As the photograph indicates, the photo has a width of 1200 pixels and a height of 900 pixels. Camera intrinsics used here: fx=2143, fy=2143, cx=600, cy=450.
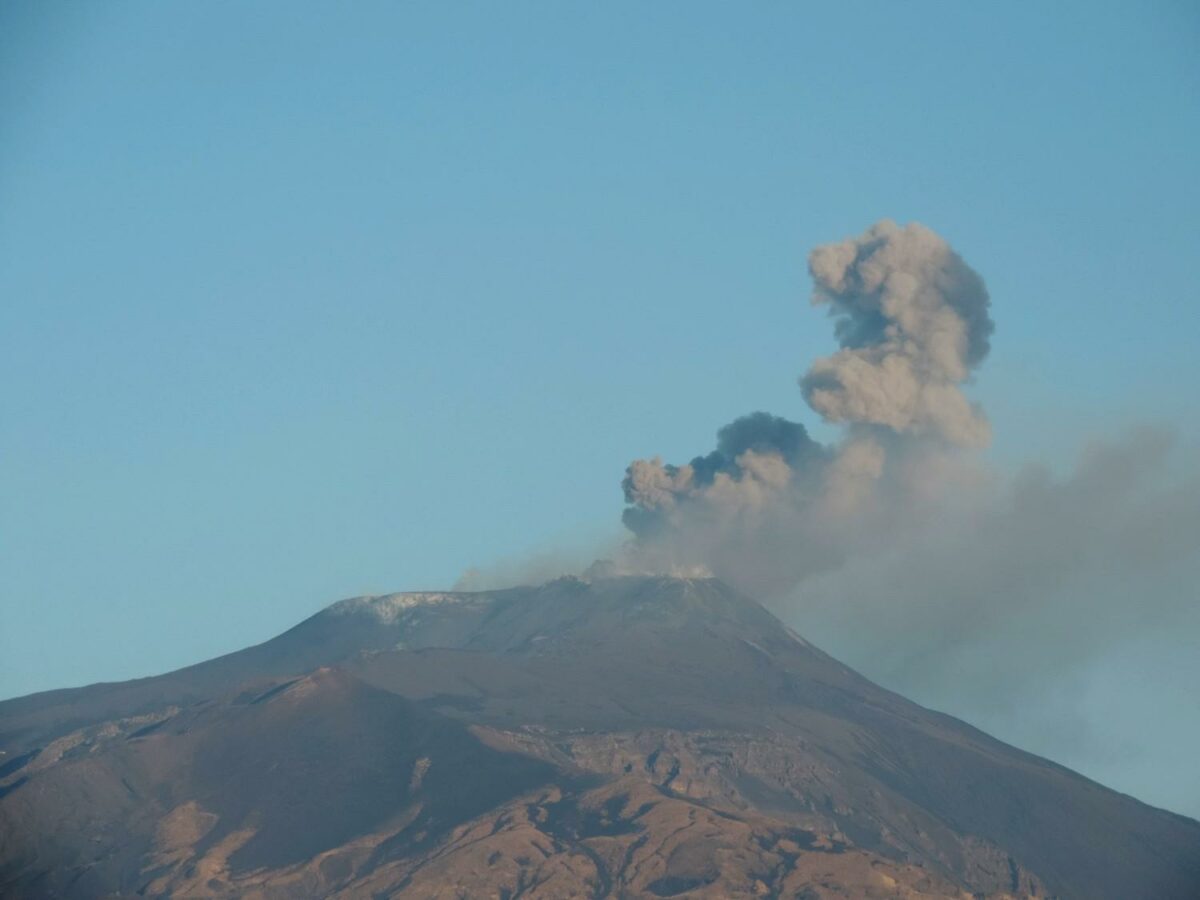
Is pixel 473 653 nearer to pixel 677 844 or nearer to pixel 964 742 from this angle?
pixel 964 742

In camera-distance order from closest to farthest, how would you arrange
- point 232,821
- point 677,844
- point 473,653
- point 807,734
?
point 677,844 → point 232,821 → point 807,734 → point 473,653

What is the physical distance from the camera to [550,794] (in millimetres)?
151125

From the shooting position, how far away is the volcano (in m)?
139

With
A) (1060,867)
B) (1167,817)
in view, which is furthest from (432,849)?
(1167,817)

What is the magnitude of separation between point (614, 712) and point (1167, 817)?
47.2 metres

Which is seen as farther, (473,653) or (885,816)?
(473,653)

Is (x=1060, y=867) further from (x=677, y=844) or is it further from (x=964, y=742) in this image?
(x=677, y=844)

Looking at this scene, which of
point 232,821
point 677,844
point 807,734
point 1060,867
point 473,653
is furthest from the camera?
point 473,653

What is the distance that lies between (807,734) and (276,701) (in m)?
43.8

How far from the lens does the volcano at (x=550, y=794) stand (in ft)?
455

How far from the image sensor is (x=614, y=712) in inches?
7126

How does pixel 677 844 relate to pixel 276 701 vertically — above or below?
below

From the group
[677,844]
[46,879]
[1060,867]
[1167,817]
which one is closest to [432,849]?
[677,844]

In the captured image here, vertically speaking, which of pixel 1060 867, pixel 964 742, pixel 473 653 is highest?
pixel 473 653
